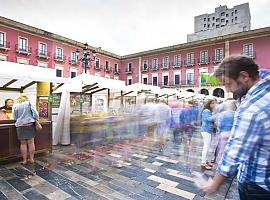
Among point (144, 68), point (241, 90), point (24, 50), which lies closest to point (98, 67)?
point (144, 68)

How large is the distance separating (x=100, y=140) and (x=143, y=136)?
1.71 meters

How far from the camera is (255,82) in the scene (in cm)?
116

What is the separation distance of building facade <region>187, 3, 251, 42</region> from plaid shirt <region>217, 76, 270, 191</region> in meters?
50.8

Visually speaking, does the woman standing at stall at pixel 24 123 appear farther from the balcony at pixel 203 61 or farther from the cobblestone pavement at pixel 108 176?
the balcony at pixel 203 61

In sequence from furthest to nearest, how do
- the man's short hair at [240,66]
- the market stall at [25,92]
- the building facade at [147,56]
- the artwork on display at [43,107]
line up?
the building facade at [147,56]
the artwork on display at [43,107]
the market stall at [25,92]
the man's short hair at [240,66]

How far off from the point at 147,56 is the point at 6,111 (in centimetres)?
2645

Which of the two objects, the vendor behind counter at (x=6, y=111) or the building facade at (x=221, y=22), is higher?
the building facade at (x=221, y=22)

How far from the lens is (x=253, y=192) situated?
106 cm

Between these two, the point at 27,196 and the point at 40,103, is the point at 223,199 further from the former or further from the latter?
the point at 40,103

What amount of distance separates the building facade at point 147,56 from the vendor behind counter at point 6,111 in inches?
654

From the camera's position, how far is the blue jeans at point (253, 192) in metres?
1.04

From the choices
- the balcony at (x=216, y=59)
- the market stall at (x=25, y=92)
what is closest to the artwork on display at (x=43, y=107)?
the market stall at (x=25, y=92)

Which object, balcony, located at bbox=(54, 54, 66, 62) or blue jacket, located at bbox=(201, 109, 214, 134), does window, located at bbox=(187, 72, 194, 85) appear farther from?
blue jacket, located at bbox=(201, 109, 214, 134)

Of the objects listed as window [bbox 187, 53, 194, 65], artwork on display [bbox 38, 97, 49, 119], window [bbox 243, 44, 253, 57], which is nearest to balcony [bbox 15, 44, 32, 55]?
artwork on display [bbox 38, 97, 49, 119]
